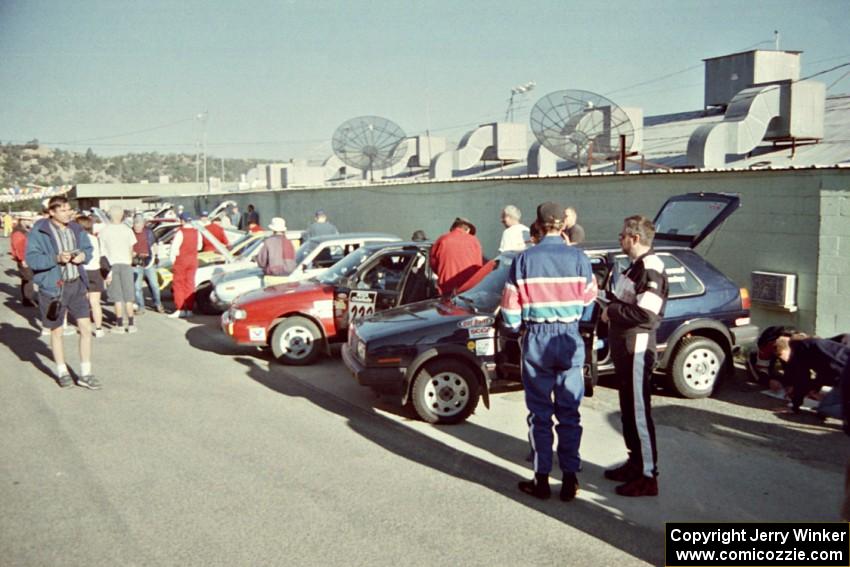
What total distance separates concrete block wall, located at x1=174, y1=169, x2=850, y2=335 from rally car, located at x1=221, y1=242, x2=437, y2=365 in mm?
3828

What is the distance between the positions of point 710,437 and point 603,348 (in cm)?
127

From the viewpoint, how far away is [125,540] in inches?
177

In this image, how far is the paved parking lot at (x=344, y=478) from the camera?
4414 mm

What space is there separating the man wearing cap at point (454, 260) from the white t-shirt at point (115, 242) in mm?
5847

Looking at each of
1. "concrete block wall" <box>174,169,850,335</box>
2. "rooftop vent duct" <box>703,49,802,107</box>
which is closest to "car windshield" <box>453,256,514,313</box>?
"concrete block wall" <box>174,169,850,335</box>

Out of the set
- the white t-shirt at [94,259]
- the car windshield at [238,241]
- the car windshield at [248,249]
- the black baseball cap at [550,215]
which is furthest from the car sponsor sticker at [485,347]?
the car windshield at [238,241]

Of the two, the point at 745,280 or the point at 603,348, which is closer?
the point at 603,348

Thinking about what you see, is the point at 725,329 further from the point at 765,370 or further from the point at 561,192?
the point at 561,192

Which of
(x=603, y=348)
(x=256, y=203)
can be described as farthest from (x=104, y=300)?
(x=256, y=203)

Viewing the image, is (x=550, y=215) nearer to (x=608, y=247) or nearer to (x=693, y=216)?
(x=608, y=247)

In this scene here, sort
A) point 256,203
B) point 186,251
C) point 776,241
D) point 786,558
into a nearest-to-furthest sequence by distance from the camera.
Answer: point 786,558
point 776,241
point 186,251
point 256,203

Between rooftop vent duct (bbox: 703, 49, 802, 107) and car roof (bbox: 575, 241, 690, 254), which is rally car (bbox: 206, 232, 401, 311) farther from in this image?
rooftop vent duct (bbox: 703, 49, 802, 107)

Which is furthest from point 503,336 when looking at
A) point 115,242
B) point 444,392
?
point 115,242

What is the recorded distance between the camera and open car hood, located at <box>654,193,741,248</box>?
8.16 meters
